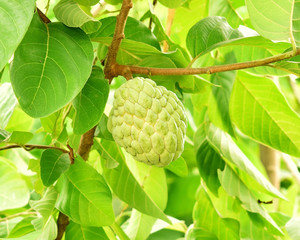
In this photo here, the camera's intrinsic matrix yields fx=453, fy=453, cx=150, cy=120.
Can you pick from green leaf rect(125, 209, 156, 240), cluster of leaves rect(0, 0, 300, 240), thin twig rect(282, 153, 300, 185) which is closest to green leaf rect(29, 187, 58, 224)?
cluster of leaves rect(0, 0, 300, 240)

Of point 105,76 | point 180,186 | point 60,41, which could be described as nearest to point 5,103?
point 105,76

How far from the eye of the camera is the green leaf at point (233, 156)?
1.45 meters

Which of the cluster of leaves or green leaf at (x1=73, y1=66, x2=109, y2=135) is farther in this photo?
green leaf at (x1=73, y1=66, x2=109, y2=135)

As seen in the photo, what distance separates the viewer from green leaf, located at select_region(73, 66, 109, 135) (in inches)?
39.6

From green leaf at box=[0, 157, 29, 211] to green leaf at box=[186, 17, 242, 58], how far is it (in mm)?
985

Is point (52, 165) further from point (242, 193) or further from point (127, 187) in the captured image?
point (242, 193)

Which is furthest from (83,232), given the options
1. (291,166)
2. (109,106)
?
(291,166)

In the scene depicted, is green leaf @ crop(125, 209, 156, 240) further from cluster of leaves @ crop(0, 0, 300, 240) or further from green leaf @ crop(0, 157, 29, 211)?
green leaf @ crop(0, 157, 29, 211)

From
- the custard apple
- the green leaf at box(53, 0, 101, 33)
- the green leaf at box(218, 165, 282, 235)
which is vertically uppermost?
the green leaf at box(53, 0, 101, 33)

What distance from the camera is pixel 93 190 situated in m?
Result: 1.13

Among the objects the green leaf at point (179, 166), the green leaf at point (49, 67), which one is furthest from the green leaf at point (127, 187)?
the green leaf at point (49, 67)

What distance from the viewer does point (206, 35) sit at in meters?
1.18

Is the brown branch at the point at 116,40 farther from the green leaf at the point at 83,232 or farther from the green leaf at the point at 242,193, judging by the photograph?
the green leaf at the point at 242,193

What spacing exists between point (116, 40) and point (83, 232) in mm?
543
